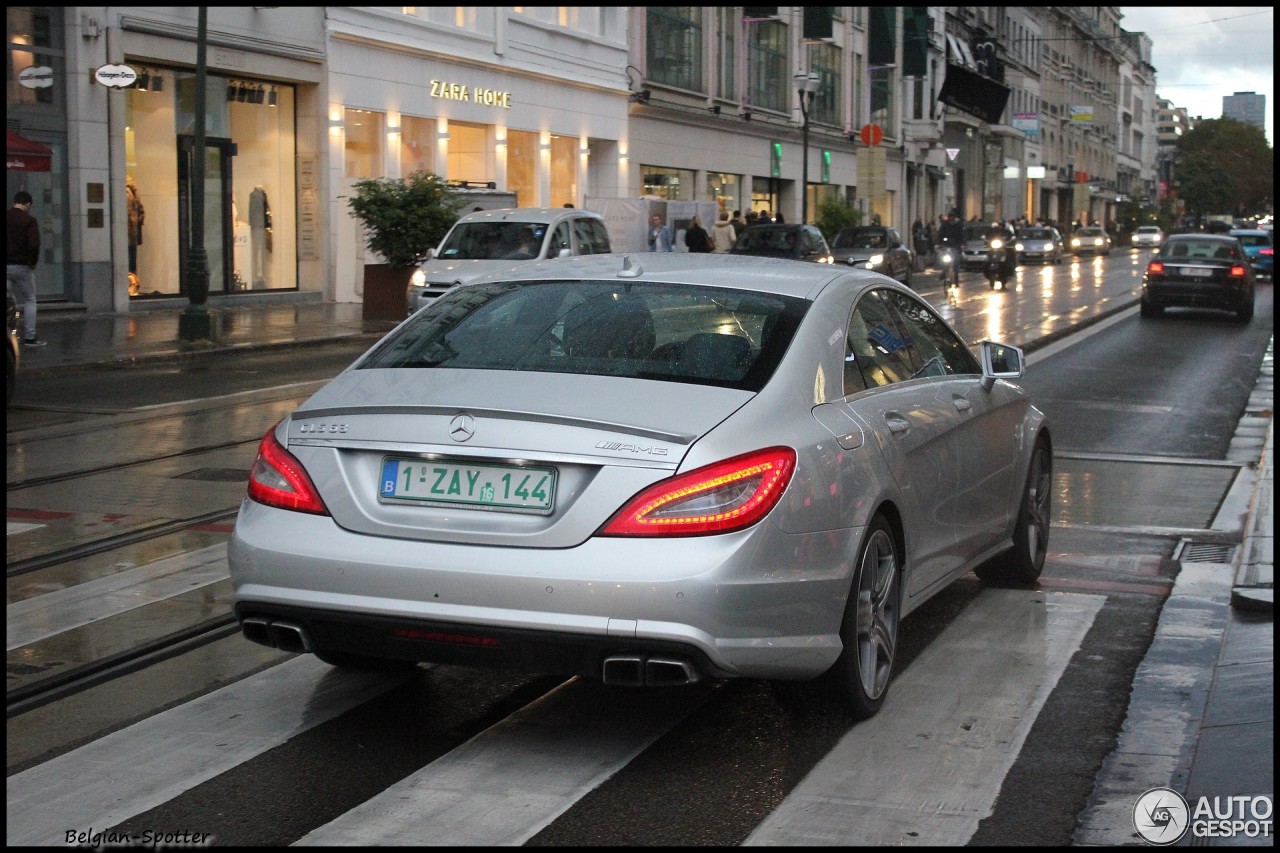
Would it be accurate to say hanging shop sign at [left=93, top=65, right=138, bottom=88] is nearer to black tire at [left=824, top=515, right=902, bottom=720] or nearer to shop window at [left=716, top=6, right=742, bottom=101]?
black tire at [left=824, top=515, right=902, bottom=720]

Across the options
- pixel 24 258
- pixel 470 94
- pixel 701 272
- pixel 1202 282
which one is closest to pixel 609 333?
pixel 701 272

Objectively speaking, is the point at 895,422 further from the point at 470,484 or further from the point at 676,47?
the point at 676,47

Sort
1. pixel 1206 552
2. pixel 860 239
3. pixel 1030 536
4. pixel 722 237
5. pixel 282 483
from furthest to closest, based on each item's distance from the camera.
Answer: pixel 722 237 → pixel 860 239 → pixel 1206 552 → pixel 1030 536 → pixel 282 483

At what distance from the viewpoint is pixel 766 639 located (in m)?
4.53

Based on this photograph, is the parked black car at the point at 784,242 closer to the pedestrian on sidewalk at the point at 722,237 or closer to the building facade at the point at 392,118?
the building facade at the point at 392,118

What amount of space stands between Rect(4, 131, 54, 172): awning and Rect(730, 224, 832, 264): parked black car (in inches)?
543

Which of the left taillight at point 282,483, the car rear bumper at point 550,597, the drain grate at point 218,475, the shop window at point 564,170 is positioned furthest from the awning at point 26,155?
the car rear bumper at point 550,597

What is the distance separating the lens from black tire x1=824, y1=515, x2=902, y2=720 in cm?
500

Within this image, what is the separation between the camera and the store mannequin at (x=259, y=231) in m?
30.2

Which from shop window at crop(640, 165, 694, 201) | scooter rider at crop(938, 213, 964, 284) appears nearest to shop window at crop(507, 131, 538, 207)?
shop window at crop(640, 165, 694, 201)

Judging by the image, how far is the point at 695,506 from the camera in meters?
4.40

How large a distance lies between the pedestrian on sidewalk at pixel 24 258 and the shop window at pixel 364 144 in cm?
1304

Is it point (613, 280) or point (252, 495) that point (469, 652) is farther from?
point (613, 280)

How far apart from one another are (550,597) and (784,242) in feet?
95.2
